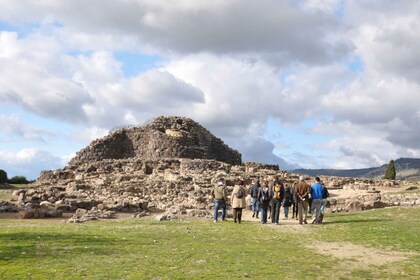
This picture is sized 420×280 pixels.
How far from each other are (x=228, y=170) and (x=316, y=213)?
32821mm

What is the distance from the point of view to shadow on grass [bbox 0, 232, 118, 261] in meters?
13.9

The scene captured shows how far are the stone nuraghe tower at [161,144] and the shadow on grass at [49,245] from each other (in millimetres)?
47950

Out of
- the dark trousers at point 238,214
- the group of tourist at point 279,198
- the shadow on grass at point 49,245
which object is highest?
the group of tourist at point 279,198

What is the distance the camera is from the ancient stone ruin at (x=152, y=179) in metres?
32.2

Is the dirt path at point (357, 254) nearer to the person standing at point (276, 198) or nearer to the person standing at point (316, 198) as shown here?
the person standing at point (316, 198)

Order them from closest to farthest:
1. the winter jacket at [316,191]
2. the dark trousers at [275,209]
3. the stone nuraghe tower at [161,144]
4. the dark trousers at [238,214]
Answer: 1. the winter jacket at [316,191]
2. the dark trousers at [275,209]
3. the dark trousers at [238,214]
4. the stone nuraghe tower at [161,144]

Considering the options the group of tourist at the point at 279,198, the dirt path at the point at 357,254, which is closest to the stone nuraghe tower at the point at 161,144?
the group of tourist at the point at 279,198

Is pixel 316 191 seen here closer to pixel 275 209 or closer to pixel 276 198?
pixel 276 198

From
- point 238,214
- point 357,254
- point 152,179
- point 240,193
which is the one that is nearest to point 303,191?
point 240,193

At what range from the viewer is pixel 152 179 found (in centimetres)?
4844

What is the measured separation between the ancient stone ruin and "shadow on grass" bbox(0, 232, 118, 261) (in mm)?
9165

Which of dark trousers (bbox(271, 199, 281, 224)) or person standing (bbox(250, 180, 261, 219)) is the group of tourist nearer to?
dark trousers (bbox(271, 199, 281, 224))

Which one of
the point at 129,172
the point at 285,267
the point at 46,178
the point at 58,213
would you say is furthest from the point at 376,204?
the point at 46,178

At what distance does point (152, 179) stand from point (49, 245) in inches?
1300
